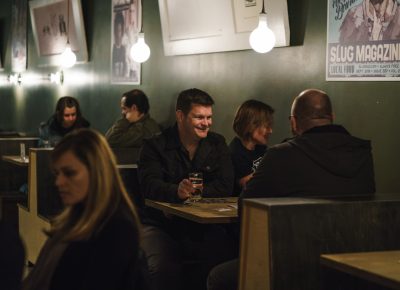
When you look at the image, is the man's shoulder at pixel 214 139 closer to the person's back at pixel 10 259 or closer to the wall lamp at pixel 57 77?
the person's back at pixel 10 259

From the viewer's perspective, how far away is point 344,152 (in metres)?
4.42

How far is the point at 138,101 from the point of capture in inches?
339

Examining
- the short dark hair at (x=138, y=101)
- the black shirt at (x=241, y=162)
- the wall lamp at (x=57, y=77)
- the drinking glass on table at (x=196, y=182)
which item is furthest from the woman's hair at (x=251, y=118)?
the wall lamp at (x=57, y=77)

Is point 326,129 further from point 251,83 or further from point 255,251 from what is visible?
point 251,83

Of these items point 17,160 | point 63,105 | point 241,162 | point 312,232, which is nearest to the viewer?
point 312,232

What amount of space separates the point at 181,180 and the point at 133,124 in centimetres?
305

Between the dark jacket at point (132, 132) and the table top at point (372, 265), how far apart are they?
481cm

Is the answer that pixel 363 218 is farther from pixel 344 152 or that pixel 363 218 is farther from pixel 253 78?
pixel 253 78

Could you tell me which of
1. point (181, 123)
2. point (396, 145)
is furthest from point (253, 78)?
A: point (396, 145)

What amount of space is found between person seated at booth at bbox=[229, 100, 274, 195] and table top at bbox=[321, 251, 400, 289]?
2.16m

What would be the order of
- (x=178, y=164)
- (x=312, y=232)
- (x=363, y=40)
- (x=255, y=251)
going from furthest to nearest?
(x=178, y=164) < (x=363, y=40) < (x=255, y=251) < (x=312, y=232)

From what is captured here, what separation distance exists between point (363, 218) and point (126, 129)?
4788 millimetres

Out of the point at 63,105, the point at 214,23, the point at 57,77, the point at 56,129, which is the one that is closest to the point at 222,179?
the point at 214,23

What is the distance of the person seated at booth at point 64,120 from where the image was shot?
9.97m
